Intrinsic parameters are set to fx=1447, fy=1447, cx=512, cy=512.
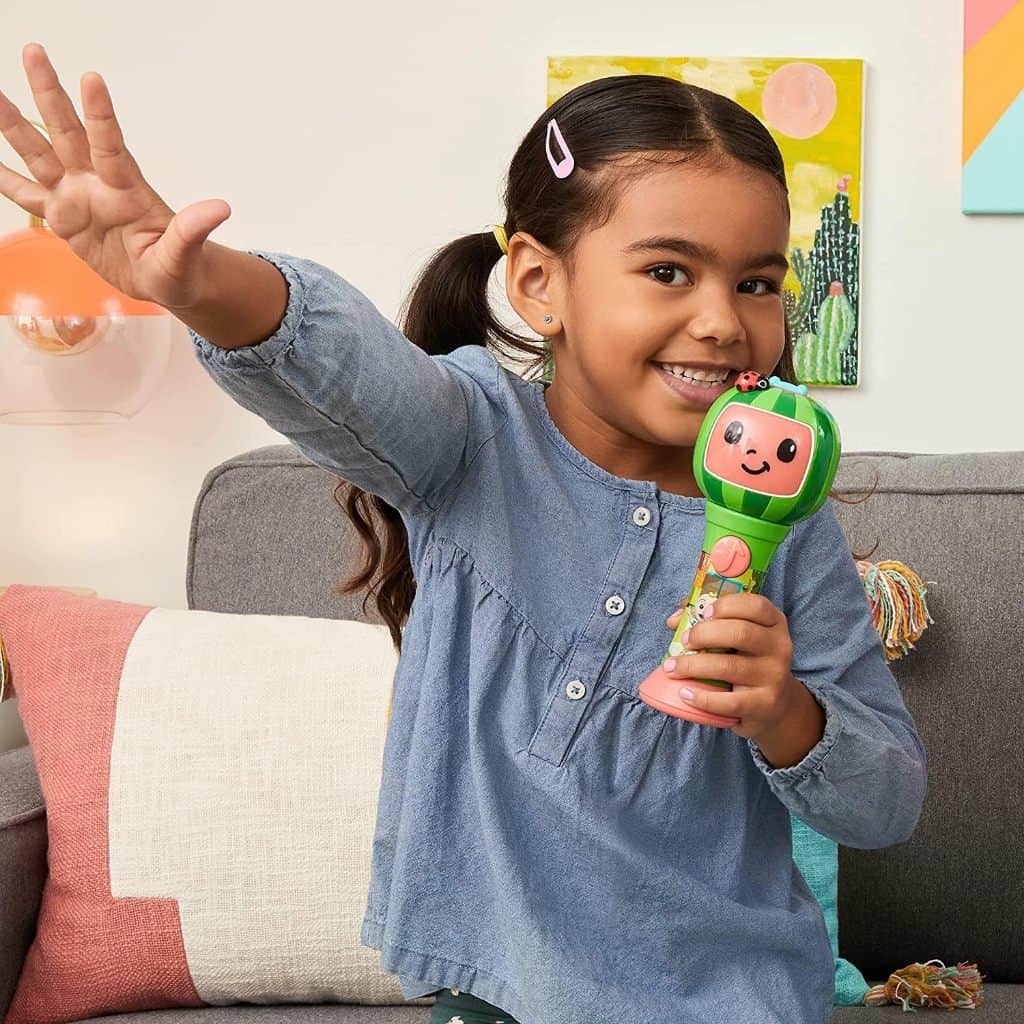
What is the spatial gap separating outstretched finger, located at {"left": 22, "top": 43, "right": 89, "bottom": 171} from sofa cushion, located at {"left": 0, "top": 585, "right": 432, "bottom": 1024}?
0.83 meters

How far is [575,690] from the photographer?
999 millimetres

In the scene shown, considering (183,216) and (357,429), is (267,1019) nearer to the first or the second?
(357,429)

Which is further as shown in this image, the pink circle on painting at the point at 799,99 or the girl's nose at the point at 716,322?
the pink circle on painting at the point at 799,99

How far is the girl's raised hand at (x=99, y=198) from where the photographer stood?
2.39 ft

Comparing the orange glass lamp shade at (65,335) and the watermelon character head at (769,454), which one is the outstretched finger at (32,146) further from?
the orange glass lamp shade at (65,335)

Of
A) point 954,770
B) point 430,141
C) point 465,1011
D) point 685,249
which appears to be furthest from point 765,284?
point 430,141

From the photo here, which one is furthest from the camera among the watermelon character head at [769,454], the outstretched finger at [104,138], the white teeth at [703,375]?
the white teeth at [703,375]

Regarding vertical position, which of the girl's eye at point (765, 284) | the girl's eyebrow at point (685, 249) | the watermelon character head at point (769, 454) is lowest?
the watermelon character head at point (769, 454)

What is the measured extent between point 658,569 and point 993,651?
702mm

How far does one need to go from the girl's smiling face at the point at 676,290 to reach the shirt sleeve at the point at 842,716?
0.15 metres

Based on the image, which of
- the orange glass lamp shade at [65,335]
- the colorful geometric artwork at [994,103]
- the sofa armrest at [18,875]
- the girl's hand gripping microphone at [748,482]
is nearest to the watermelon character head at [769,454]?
the girl's hand gripping microphone at [748,482]

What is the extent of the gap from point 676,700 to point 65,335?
1.28 m

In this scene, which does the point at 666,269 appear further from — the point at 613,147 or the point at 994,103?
the point at 994,103

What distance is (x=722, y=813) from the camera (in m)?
1.04
